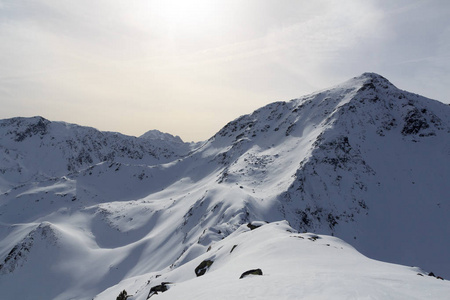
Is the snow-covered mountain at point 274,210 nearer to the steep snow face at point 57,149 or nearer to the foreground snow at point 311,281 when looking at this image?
the foreground snow at point 311,281

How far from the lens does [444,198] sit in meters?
58.9

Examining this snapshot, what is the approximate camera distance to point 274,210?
1741 inches

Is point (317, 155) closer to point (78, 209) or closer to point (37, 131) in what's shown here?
point (78, 209)

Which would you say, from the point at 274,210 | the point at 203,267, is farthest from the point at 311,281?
the point at 274,210

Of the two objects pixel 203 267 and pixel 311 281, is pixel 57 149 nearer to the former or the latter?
pixel 203 267

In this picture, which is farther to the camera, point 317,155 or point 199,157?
point 199,157

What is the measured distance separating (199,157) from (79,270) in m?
63.2

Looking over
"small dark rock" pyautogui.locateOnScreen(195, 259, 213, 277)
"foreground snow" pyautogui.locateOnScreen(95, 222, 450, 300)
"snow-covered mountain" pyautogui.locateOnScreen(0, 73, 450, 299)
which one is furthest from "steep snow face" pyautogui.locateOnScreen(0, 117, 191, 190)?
"foreground snow" pyautogui.locateOnScreen(95, 222, 450, 300)

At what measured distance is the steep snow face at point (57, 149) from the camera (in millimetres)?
157250

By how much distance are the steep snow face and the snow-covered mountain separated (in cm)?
7663

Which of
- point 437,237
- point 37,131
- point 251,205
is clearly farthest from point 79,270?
point 37,131

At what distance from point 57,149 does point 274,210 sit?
175 meters

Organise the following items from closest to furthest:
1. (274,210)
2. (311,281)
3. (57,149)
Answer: (311,281), (274,210), (57,149)

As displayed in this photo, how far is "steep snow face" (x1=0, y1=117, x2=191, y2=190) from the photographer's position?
6191 inches
